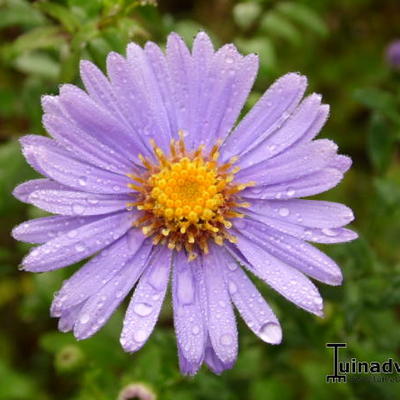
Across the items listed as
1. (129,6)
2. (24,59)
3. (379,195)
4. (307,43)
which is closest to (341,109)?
(307,43)

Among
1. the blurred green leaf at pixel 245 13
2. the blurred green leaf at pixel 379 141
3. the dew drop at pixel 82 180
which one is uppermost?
the blurred green leaf at pixel 245 13

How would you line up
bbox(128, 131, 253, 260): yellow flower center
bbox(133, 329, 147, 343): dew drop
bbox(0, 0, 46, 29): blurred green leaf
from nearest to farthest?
bbox(133, 329, 147, 343): dew drop
bbox(128, 131, 253, 260): yellow flower center
bbox(0, 0, 46, 29): blurred green leaf

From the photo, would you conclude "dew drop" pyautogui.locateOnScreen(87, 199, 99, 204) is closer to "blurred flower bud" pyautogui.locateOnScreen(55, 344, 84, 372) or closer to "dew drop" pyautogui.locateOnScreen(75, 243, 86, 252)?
"dew drop" pyautogui.locateOnScreen(75, 243, 86, 252)

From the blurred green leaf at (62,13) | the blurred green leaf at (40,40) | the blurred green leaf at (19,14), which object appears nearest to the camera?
the blurred green leaf at (62,13)

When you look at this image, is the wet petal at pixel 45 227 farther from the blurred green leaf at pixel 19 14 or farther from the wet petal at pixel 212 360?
the blurred green leaf at pixel 19 14

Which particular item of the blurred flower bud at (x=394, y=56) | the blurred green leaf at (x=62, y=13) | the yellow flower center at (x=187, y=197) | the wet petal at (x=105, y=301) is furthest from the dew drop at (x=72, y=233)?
the blurred flower bud at (x=394, y=56)

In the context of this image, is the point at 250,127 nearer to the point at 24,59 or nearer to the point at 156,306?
the point at 156,306

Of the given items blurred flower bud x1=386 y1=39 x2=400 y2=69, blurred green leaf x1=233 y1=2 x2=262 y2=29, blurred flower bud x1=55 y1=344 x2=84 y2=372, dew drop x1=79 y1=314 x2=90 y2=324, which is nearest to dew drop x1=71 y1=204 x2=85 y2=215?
dew drop x1=79 y1=314 x2=90 y2=324
